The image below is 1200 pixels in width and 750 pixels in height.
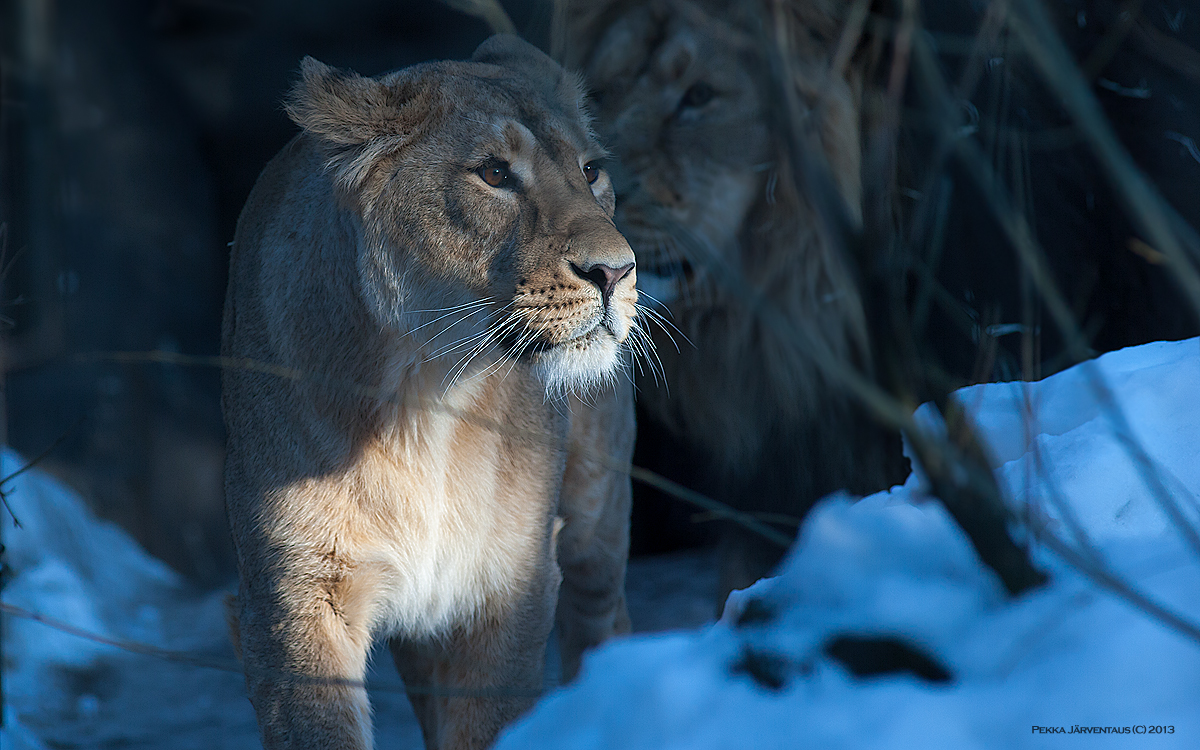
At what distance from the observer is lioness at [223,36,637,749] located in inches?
84.2

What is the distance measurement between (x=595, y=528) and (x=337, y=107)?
1.56m

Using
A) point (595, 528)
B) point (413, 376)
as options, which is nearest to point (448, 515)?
point (413, 376)

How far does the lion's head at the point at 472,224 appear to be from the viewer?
6.80 feet

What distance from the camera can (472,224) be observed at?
2.15m

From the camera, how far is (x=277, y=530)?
221 centimetres

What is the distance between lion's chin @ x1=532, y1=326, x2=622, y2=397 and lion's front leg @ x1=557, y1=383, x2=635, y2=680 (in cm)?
78

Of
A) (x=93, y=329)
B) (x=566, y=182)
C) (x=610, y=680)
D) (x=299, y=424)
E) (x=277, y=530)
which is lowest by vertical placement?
(x=93, y=329)

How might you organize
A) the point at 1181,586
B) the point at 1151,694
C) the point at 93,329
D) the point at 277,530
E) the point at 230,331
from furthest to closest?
the point at 93,329 → the point at 230,331 → the point at 277,530 → the point at 1181,586 → the point at 1151,694

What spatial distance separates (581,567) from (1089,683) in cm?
224

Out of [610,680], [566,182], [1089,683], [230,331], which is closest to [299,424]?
[230,331]

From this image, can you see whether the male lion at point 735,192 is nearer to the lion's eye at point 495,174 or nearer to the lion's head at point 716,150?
the lion's head at point 716,150

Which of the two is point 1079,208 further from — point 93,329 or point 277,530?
point 93,329

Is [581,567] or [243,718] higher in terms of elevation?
[581,567]

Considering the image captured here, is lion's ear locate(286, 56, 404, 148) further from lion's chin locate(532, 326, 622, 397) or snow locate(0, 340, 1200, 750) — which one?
snow locate(0, 340, 1200, 750)
